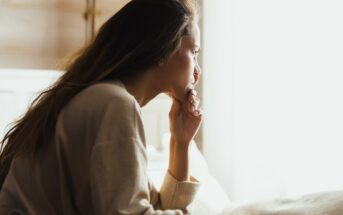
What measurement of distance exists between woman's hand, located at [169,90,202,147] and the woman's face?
87mm

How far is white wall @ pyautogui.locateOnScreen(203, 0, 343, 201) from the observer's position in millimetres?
1764

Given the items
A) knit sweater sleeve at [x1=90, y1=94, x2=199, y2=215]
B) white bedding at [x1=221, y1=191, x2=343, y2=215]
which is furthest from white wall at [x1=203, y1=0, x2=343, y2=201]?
knit sweater sleeve at [x1=90, y1=94, x2=199, y2=215]

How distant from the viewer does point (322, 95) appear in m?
1.79

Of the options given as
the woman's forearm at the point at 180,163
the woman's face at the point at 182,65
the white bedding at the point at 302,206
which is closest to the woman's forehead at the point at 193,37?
the woman's face at the point at 182,65

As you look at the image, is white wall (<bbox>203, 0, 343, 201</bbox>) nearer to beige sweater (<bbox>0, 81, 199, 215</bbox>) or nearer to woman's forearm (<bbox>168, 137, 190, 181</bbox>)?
woman's forearm (<bbox>168, 137, 190, 181</bbox>)

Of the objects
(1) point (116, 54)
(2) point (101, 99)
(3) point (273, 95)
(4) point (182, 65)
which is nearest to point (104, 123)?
(2) point (101, 99)

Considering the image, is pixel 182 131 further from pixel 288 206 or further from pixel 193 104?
pixel 288 206

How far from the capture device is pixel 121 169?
0.95m

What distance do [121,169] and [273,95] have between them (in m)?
1.25

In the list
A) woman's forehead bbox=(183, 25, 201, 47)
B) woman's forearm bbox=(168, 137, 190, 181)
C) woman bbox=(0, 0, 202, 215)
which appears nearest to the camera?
woman bbox=(0, 0, 202, 215)

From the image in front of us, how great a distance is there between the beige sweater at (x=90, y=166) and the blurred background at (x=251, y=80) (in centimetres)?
37

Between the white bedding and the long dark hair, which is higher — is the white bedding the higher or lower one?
the lower one

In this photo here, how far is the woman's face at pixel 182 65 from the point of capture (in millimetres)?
1185

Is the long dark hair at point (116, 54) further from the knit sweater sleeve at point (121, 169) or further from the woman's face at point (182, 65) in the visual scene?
the knit sweater sleeve at point (121, 169)
